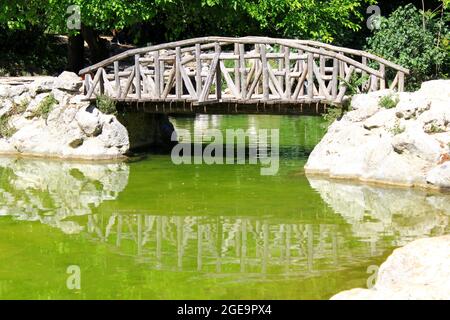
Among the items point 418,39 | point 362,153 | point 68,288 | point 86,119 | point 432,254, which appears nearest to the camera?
point 432,254

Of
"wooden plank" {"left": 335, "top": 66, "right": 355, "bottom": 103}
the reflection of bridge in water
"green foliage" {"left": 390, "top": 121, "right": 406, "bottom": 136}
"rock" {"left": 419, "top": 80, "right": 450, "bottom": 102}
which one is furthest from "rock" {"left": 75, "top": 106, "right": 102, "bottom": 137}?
"rock" {"left": 419, "top": 80, "right": 450, "bottom": 102}

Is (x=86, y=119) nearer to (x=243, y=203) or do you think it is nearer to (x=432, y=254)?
(x=243, y=203)

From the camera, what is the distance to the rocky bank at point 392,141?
739 inches

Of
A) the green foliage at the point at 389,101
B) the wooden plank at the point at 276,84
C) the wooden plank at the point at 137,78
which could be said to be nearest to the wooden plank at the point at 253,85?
the wooden plank at the point at 276,84

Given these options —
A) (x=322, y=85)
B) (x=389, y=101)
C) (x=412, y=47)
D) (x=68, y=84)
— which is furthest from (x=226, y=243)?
(x=412, y=47)

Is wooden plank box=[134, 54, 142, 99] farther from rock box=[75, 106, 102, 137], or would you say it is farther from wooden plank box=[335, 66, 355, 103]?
wooden plank box=[335, 66, 355, 103]

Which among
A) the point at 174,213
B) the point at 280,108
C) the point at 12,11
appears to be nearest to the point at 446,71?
the point at 280,108

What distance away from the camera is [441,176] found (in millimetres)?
18266

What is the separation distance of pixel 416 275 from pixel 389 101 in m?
10.6

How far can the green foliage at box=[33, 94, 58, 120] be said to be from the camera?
82.1 feet

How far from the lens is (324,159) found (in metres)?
20.9

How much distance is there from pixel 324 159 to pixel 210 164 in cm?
368

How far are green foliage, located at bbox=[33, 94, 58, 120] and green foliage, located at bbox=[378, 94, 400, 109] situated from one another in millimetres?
9798

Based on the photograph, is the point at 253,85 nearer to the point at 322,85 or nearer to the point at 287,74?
the point at 287,74
